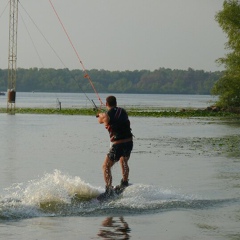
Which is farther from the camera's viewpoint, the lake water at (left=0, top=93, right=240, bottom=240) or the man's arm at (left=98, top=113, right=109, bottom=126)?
the man's arm at (left=98, top=113, right=109, bottom=126)

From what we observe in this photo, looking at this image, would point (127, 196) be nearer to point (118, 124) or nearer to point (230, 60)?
point (118, 124)

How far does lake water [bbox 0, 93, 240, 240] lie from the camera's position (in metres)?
11.5

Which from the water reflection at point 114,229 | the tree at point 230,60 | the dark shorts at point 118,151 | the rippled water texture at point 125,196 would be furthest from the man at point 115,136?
the tree at point 230,60

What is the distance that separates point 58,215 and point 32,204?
2.60 feet

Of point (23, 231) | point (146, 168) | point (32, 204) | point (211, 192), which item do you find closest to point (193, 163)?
point (146, 168)

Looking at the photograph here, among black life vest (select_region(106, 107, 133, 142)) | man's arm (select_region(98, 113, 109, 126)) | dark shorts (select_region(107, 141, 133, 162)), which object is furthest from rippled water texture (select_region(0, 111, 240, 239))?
man's arm (select_region(98, 113, 109, 126))

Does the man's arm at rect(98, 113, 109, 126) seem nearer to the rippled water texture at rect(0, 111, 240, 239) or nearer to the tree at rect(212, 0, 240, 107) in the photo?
the rippled water texture at rect(0, 111, 240, 239)

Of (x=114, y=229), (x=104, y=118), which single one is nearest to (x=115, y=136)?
(x=104, y=118)

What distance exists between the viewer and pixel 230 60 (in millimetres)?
71188

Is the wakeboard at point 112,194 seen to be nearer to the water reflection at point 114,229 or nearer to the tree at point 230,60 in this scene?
the water reflection at point 114,229

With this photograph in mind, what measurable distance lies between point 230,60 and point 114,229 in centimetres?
6088

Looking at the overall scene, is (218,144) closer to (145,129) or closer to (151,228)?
(145,129)

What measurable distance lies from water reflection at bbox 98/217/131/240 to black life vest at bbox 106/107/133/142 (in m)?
2.36

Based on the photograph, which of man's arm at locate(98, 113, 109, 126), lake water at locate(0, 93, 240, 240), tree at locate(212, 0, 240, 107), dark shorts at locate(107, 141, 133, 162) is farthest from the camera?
tree at locate(212, 0, 240, 107)
